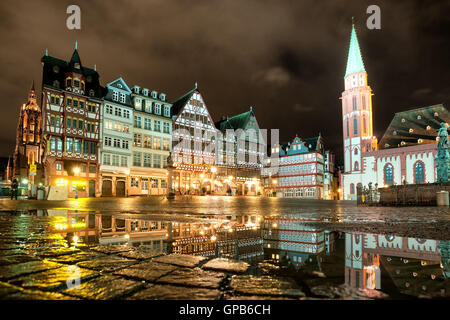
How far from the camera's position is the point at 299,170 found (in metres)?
59.8

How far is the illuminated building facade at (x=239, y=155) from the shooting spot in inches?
1898

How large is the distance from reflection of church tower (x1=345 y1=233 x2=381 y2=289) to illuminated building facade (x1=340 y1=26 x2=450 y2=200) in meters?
40.7

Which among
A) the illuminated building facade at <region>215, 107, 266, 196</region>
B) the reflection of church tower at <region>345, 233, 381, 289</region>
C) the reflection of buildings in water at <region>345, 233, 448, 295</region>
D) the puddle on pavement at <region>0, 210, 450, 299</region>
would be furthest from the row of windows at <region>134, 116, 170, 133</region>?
Answer: the reflection of church tower at <region>345, 233, 381, 289</region>

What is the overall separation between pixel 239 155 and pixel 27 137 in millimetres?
54009

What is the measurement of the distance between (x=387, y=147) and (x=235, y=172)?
26.7 m

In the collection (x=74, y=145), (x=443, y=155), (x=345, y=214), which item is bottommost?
(x=345, y=214)

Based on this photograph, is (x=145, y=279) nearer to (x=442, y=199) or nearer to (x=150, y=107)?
(x=442, y=199)

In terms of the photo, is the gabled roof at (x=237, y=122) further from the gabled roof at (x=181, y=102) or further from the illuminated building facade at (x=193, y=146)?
the gabled roof at (x=181, y=102)

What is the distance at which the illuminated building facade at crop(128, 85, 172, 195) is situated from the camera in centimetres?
3800

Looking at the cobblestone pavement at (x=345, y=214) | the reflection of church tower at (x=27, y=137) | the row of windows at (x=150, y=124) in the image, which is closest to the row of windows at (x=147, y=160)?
the row of windows at (x=150, y=124)

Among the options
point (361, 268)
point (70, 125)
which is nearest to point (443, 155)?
point (361, 268)
